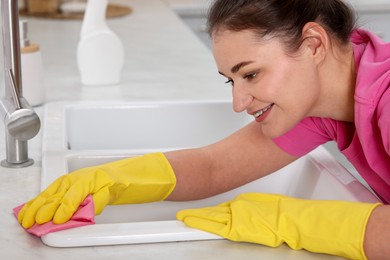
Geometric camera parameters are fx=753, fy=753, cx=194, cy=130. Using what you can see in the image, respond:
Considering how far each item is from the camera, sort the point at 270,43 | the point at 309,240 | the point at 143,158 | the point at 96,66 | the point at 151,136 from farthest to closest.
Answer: the point at 96,66 < the point at 151,136 < the point at 143,158 < the point at 270,43 < the point at 309,240

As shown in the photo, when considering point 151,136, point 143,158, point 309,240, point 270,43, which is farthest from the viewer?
point 151,136

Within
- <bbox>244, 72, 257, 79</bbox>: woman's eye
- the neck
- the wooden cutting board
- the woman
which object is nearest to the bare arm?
the woman

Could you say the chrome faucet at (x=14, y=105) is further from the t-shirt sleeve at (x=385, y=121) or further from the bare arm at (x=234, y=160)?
the t-shirt sleeve at (x=385, y=121)

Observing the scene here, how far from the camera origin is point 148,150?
1572 millimetres

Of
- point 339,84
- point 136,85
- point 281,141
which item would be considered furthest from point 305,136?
point 136,85

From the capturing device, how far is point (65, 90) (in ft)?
6.48

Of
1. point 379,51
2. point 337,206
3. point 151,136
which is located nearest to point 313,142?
point 379,51

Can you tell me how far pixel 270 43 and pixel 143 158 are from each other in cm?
33

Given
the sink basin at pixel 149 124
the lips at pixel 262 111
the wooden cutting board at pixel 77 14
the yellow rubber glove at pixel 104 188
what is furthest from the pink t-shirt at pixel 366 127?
the wooden cutting board at pixel 77 14

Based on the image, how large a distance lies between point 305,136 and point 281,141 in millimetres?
48

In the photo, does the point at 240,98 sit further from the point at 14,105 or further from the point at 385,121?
the point at 14,105

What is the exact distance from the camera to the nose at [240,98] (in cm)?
125

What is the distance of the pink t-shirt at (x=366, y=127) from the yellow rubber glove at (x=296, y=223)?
6.3 inches

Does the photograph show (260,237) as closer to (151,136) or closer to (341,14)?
(341,14)
